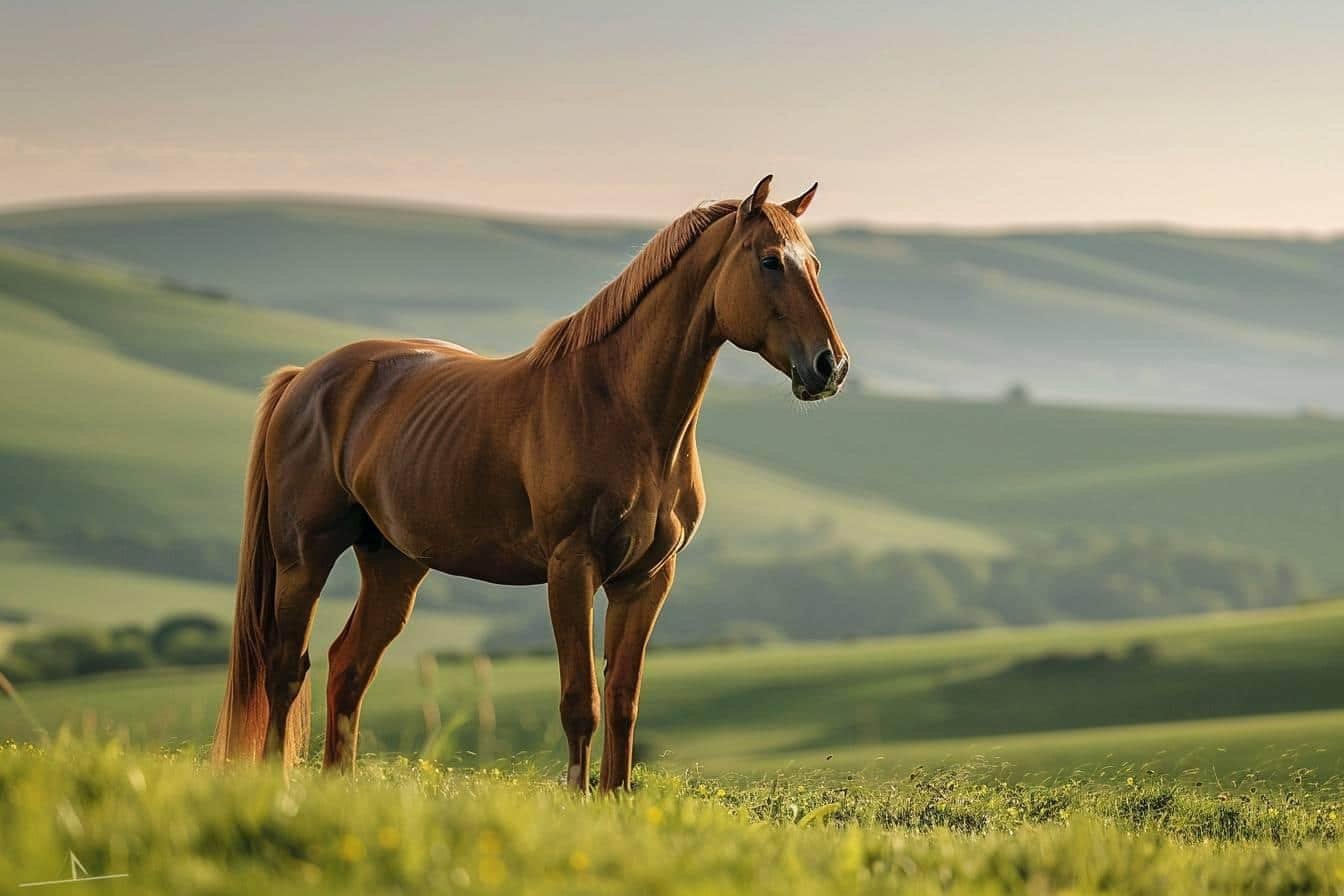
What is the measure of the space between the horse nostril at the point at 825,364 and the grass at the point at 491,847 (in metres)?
2.12

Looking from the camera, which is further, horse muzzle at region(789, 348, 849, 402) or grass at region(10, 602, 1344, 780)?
grass at region(10, 602, 1344, 780)

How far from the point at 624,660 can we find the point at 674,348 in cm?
167

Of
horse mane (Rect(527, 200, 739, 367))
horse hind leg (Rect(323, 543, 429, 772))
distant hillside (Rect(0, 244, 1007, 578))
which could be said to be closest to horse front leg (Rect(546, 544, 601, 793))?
horse mane (Rect(527, 200, 739, 367))

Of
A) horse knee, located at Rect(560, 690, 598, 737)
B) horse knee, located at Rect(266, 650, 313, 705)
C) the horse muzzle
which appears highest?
the horse muzzle

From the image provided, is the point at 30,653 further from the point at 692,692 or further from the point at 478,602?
the point at 478,602

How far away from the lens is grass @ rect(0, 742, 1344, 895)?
5.57 metres

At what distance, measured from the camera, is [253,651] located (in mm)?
10414

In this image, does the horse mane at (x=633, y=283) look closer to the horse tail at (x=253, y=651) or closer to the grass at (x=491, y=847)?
the grass at (x=491, y=847)

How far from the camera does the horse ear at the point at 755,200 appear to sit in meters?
8.40

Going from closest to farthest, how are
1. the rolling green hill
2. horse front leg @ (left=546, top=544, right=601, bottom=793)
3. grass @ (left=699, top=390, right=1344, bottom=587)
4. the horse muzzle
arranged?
the horse muzzle → horse front leg @ (left=546, top=544, right=601, bottom=793) → the rolling green hill → grass @ (left=699, top=390, right=1344, bottom=587)

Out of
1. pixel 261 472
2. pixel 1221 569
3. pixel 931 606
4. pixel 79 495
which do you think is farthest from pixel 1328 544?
pixel 261 472

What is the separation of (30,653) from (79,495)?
37728 mm

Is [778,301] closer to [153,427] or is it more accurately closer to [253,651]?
[253,651]

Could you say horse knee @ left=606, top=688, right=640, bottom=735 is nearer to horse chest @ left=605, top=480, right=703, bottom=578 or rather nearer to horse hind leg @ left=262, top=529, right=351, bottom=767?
horse chest @ left=605, top=480, right=703, bottom=578
